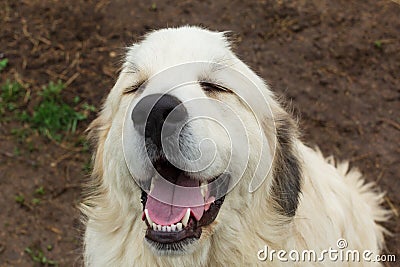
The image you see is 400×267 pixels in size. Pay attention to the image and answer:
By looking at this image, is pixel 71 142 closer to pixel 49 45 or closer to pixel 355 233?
pixel 49 45

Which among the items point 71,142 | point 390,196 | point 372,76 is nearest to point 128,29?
point 71,142

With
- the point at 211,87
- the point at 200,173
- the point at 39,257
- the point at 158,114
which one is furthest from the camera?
the point at 39,257

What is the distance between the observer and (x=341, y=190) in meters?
3.29

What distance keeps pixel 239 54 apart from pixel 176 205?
6.40ft

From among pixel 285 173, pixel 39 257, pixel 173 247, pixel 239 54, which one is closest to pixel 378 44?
pixel 239 54

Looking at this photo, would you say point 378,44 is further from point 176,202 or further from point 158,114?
point 158,114

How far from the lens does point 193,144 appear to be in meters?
2.33

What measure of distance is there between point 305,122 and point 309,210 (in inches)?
73.6

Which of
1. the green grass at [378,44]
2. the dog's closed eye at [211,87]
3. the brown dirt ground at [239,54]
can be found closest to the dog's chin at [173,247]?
the dog's closed eye at [211,87]

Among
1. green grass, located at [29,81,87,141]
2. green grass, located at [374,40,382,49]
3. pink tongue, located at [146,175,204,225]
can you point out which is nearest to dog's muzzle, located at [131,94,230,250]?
pink tongue, located at [146,175,204,225]

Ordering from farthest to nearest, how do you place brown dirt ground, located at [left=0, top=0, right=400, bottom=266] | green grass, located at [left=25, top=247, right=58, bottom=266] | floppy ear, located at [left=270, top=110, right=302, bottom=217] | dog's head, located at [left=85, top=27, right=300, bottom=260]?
brown dirt ground, located at [left=0, top=0, right=400, bottom=266], green grass, located at [left=25, top=247, right=58, bottom=266], floppy ear, located at [left=270, top=110, right=302, bottom=217], dog's head, located at [left=85, top=27, right=300, bottom=260]

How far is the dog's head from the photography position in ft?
7.68

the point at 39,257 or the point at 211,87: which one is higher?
the point at 211,87

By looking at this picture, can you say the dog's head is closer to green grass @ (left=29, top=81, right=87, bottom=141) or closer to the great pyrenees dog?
the great pyrenees dog
